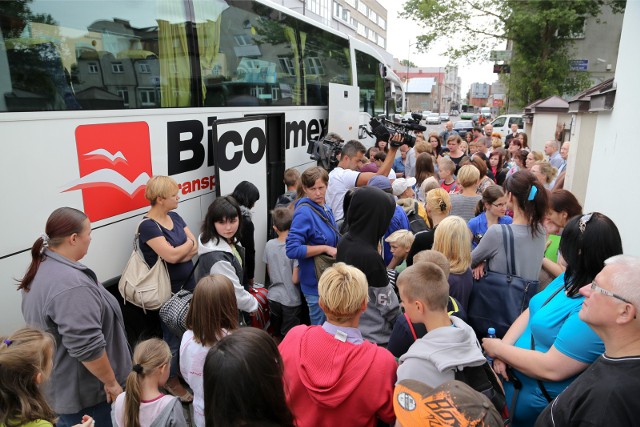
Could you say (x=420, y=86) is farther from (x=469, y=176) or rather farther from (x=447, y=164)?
(x=469, y=176)

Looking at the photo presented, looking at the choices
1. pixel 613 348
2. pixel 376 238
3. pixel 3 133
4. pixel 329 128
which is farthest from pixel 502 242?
pixel 329 128

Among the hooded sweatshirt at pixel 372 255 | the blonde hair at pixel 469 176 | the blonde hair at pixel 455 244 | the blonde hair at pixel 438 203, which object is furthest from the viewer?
the blonde hair at pixel 469 176

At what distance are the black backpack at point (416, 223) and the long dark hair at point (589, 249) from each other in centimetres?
215

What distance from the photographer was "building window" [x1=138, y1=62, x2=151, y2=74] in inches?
167

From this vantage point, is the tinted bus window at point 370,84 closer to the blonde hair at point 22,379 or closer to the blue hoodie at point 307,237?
the blue hoodie at point 307,237

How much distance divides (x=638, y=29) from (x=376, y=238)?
5.08 meters

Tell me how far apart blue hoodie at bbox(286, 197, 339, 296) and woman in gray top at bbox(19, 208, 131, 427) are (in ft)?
5.00

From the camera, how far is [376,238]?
9.87 ft

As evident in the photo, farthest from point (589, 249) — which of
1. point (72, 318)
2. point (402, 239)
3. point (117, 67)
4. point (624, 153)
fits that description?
point (624, 153)

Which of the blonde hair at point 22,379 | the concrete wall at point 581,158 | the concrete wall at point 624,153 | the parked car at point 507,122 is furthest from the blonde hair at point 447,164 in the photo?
the parked car at point 507,122

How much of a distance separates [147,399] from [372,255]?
61.0 inches

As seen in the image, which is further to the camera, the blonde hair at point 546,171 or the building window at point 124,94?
the blonde hair at point 546,171

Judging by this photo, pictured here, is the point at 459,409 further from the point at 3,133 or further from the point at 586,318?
the point at 3,133

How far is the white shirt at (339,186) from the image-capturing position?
16.7 feet
